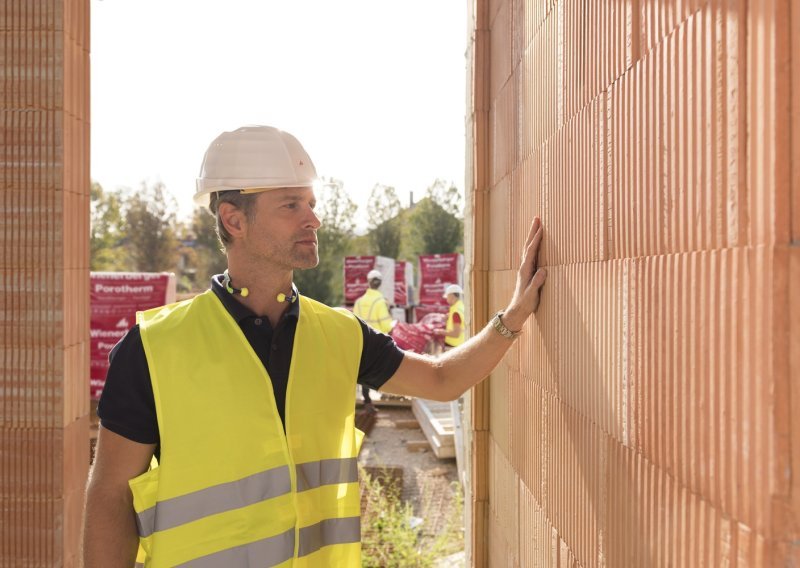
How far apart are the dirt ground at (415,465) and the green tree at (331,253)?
17.4m

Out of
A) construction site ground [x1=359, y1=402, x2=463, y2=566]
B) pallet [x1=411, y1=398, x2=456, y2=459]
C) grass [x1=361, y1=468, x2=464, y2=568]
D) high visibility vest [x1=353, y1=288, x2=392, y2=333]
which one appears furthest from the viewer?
high visibility vest [x1=353, y1=288, x2=392, y2=333]

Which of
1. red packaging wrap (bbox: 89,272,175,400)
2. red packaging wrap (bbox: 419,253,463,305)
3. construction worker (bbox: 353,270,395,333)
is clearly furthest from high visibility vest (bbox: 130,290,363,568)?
red packaging wrap (bbox: 419,253,463,305)

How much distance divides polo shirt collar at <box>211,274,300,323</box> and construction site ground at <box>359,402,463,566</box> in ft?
12.9

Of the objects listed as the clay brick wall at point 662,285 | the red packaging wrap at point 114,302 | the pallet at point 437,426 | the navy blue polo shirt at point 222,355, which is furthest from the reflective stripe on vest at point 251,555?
the red packaging wrap at point 114,302

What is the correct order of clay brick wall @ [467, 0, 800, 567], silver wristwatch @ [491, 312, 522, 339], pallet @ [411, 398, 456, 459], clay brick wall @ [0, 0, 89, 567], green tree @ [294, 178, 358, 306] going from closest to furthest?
clay brick wall @ [467, 0, 800, 567] < silver wristwatch @ [491, 312, 522, 339] < clay brick wall @ [0, 0, 89, 567] < pallet @ [411, 398, 456, 459] < green tree @ [294, 178, 358, 306]

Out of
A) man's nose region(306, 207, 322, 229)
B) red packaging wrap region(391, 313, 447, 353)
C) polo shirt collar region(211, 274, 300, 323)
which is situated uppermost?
man's nose region(306, 207, 322, 229)

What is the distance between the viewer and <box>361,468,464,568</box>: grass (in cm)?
602

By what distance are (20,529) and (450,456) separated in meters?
6.66

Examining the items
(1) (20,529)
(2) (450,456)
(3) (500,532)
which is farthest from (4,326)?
(2) (450,456)

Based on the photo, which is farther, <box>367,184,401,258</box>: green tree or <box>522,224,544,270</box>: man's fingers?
<box>367,184,401,258</box>: green tree

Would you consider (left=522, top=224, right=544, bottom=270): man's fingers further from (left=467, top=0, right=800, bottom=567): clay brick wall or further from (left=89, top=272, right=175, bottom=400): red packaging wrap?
(left=89, top=272, right=175, bottom=400): red packaging wrap

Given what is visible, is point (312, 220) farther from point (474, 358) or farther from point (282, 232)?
point (474, 358)

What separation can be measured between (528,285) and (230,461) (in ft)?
3.81

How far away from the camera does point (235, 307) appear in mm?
2553
